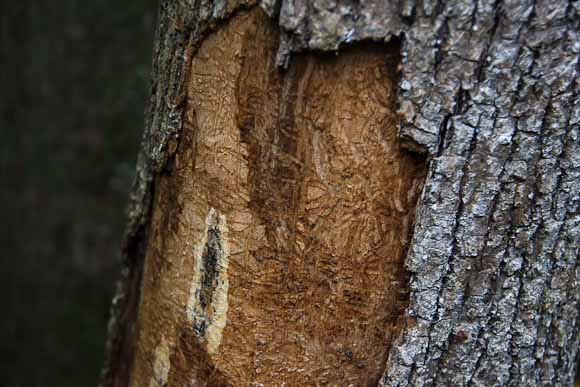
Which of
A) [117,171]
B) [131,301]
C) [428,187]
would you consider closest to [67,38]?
[117,171]

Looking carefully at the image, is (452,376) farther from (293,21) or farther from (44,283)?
(44,283)

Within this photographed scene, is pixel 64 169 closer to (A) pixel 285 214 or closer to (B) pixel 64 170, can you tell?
(B) pixel 64 170

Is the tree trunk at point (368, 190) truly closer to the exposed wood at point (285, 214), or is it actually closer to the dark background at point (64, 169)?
the exposed wood at point (285, 214)

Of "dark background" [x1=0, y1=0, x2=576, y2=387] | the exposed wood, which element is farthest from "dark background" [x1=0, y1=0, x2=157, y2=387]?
the exposed wood

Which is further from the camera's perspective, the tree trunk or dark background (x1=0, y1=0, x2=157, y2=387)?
dark background (x1=0, y1=0, x2=157, y2=387)

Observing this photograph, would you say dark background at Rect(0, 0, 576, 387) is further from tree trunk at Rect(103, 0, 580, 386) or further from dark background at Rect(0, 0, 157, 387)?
tree trunk at Rect(103, 0, 580, 386)

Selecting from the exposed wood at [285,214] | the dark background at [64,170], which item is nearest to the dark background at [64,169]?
the dark background at [64,170]
